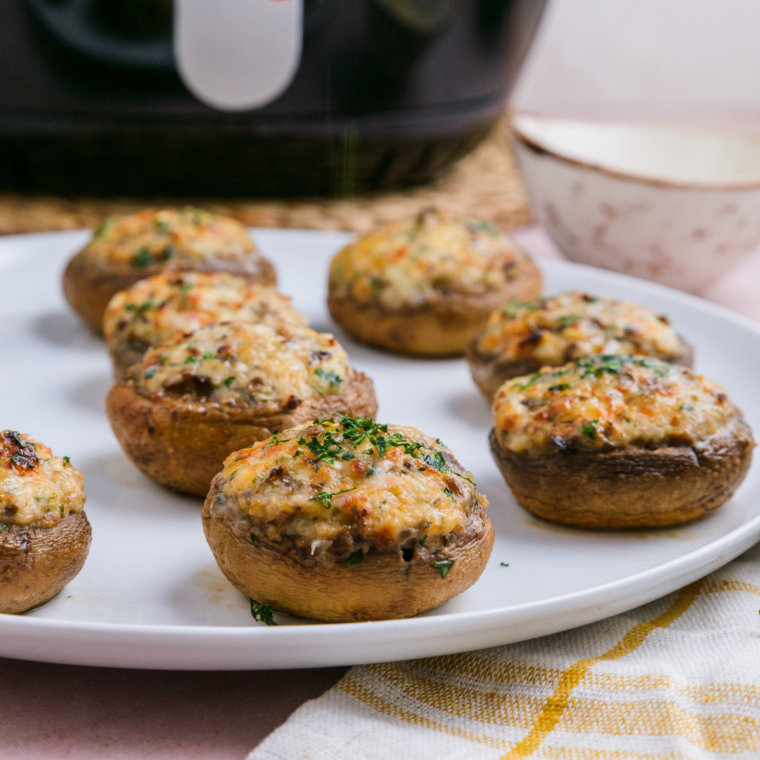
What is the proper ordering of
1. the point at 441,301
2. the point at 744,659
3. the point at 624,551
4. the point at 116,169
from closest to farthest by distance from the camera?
1. the point at 744,659
2. the point at 624,551
3. the point at 441,301
4. the point at 116,169

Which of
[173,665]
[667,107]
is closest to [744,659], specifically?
[173,665]

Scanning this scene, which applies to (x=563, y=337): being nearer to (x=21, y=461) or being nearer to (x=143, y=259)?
(x=143, y=259)

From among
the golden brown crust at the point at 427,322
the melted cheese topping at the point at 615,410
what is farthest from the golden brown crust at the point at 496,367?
the melted cheese topping at the point at 615,410

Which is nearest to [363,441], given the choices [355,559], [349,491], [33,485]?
[349,491]

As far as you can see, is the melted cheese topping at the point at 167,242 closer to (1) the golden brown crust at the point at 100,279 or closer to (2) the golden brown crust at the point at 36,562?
(1) the golden brown crust at the point at 100,279

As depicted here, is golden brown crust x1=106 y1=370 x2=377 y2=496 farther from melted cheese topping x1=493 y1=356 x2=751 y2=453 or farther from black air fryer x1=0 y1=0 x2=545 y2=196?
black air fryer x1=0 y1=0 x2=545 y2=196

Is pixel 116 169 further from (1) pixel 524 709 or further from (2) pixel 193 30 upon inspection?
(1) pixel 524 709
